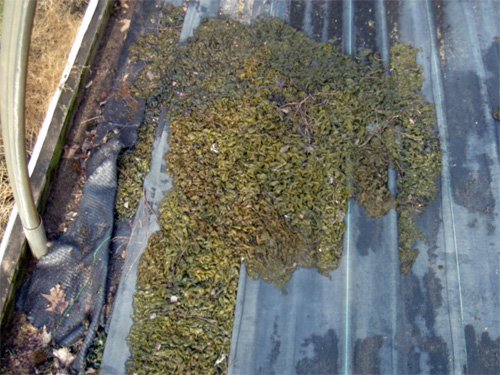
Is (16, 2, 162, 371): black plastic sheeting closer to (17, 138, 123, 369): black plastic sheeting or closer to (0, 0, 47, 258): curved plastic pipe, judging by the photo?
(17, 138, 123, 369): black plastic sheeting

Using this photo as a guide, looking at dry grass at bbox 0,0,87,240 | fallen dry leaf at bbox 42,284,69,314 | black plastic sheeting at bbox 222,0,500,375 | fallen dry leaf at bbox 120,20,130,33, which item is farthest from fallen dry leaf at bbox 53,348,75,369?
fallen dry leaf at bbox 120,20,130,33

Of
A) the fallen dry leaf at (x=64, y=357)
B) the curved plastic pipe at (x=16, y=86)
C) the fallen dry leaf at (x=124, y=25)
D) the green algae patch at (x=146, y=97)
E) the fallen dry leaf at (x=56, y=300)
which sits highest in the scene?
the fallen dry leaf at (x=124, y=25)

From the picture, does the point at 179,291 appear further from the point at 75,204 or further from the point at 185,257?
the point at 75,204

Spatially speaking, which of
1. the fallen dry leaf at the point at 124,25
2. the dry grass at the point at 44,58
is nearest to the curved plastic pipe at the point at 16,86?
the dry grass at the point at 44,58

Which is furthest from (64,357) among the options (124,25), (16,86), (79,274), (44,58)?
(124,25)

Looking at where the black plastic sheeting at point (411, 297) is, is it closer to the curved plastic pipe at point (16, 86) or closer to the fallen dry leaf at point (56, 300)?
the fallen dry leaf at point (56, 300)

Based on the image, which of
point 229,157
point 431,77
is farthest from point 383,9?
point 229,157

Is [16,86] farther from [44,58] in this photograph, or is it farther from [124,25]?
[124,25]
